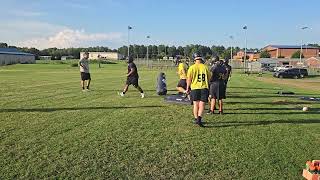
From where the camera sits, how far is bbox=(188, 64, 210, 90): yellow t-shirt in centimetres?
1090

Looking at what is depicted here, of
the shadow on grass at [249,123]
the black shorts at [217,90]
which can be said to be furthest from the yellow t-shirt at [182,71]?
the shadow on grass at [249,123]

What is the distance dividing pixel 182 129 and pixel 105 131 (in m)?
1.82

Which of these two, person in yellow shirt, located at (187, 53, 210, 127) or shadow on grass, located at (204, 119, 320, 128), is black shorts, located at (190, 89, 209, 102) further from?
shadow on grass, located at (204, 119, 320, 128)

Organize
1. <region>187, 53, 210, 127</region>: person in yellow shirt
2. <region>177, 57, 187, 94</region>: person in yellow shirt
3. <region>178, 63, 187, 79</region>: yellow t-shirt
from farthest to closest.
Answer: <region>178, 63, 187, 79</region>: yellow t-shirt < <region>177, 57, 187, 94</region>: person in yellow shirt < <region>187, 53, 210, 127</region>: person in yellow shirt

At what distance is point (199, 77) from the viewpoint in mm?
10922

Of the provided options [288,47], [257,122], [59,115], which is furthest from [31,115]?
[288,47]

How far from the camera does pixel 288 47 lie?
608 ft

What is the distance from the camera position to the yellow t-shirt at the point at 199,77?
10.9 metres

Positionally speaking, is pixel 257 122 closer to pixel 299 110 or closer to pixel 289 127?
pixel 289 127

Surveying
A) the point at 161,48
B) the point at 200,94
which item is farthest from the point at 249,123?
the point at 161,48

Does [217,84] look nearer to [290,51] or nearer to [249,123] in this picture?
[249,123]

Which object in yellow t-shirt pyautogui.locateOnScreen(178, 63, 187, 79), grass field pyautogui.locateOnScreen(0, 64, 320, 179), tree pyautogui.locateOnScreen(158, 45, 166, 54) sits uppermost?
Result: tree pyautogui.locateOnScreen(158, 45, 166, 54)

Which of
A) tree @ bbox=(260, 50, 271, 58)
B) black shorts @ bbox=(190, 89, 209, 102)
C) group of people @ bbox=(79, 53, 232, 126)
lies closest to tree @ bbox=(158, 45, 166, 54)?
tree @ bbox=(260, 50, 271, 58)

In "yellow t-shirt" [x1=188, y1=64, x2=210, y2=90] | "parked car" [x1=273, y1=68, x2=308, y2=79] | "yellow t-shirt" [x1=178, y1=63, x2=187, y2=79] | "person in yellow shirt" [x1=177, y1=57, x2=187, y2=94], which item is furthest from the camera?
"parked car" [x1=273, y1=68, x2=308, y2=79]
